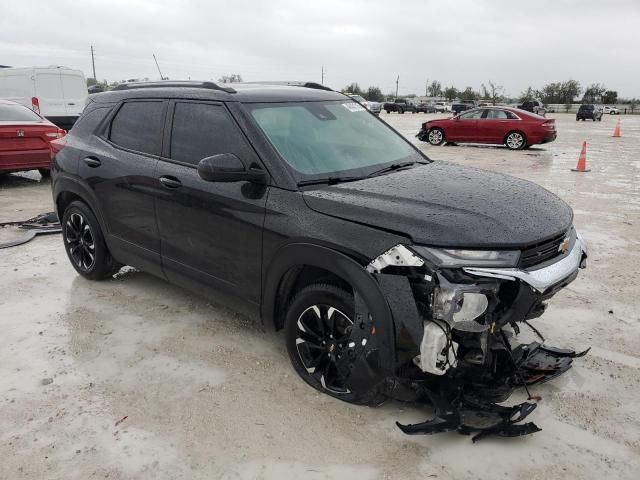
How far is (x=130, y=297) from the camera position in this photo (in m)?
4.68

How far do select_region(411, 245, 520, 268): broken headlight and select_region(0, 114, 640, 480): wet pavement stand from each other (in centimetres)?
98

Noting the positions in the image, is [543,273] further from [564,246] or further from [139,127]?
[139,127]

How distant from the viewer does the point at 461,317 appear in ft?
8.49

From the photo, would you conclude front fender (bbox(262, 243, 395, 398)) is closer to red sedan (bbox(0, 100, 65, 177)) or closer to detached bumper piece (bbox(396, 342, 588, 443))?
detached bumper piece (bbox(396, 342, 588, 443))

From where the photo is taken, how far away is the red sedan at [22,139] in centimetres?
898

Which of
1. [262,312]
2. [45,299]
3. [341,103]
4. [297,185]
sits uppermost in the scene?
[341,103]

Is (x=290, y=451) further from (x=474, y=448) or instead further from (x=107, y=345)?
(x=107, y=345)

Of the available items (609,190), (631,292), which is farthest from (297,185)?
(609,190)

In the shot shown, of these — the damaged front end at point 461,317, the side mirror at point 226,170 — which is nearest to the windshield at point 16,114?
the side mirror at point 226,170

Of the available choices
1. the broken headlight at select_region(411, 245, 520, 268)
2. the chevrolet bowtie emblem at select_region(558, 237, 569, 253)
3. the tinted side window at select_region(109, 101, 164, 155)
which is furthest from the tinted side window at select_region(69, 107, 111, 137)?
the chevrolet bowtie emblem at select_region(558, 237, 569, 253)

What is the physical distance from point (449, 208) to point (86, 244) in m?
3.61

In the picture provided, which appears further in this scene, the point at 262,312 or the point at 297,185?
the point at 262,312

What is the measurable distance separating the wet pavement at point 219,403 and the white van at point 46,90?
12186mm

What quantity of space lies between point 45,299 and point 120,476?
261 cm
